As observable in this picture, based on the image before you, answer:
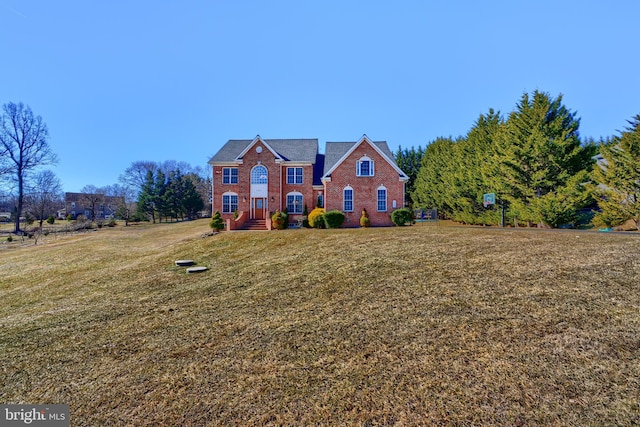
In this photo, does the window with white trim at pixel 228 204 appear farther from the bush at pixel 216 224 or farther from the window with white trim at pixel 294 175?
the window with white trim at pixel 294 175

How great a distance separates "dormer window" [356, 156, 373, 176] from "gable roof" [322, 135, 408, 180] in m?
1.11

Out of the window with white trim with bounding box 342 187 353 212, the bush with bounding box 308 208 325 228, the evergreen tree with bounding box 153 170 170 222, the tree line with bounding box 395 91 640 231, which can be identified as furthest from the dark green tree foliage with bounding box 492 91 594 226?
the evergreen tree with bounding box 153 170 170 222

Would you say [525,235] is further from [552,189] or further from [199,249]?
[199,249]

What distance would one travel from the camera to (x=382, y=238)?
47.5 feet

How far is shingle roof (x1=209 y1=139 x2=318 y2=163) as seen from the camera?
26906 mm

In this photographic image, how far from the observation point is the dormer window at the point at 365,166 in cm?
2416

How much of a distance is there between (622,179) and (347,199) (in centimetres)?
1650

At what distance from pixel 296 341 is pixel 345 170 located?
1978cm

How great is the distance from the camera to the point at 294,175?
26.6 m

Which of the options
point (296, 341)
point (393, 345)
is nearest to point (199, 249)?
point (296, 341)

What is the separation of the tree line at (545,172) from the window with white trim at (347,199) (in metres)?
10.1

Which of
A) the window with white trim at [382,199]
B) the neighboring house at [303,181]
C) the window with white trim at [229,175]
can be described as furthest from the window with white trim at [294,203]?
the window with white trim at [382,199]
